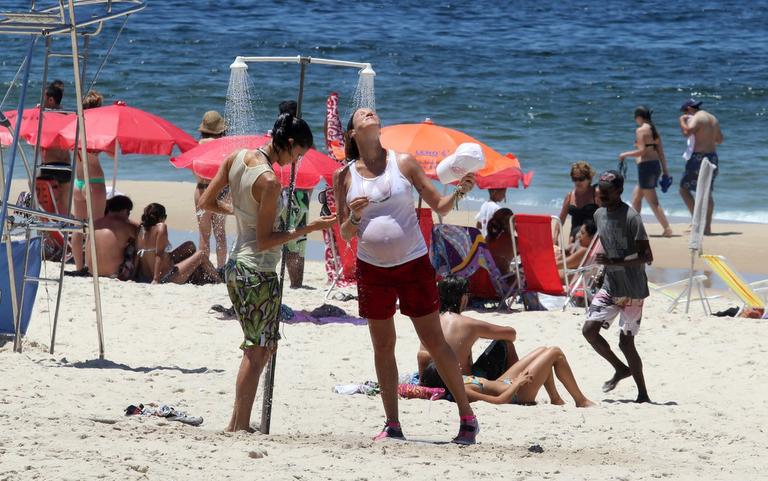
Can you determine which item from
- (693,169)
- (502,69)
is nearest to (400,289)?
(693,169)

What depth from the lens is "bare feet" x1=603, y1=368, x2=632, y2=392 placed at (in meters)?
6.78

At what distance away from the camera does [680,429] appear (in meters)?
5.71

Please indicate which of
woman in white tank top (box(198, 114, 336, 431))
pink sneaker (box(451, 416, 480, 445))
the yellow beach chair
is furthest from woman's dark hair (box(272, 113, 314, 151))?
the yellow beach chair

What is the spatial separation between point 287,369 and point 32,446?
2.86 m

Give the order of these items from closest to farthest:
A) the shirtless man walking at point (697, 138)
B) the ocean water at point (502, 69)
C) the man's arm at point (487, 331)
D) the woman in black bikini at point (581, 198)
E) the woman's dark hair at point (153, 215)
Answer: the man's arm at point (487, 331)
the woman's dark hair at point (153, 215)
the woman in black bikini at point (581, 198)
the shirtless man walking at point (697, 138)
the ocean water at point (502, 69)

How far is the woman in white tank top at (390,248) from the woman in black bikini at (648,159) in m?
8.39

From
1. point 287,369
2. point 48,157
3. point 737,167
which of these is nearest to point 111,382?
point 287,369

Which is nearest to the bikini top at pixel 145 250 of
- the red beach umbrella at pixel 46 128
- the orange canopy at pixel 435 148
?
the red beach umbrella at pixel 46 128

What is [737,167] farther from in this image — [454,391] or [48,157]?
[454,391]

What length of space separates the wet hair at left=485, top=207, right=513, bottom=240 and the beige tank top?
4558mm

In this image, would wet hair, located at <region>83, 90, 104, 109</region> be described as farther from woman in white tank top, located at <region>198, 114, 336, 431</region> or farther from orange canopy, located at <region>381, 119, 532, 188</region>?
woman in white tank top, located at <region>198, 114, 336, 431</region>

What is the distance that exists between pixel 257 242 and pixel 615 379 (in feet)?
9.10

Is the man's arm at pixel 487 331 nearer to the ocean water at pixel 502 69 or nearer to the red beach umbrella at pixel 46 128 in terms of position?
the red beach umbrella at pixel 46 128

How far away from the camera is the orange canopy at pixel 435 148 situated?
9.42 meters
